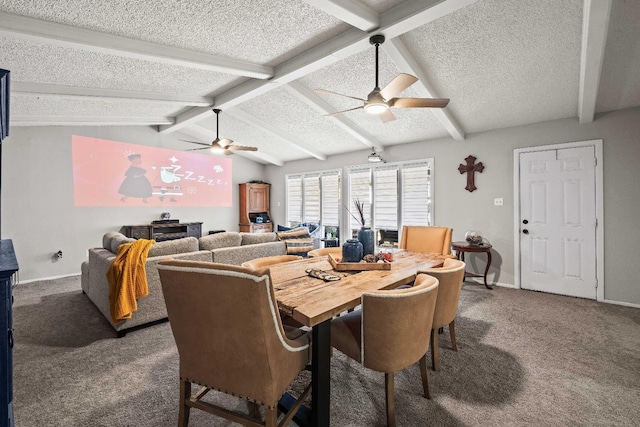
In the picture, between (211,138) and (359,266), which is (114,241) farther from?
(211,138)

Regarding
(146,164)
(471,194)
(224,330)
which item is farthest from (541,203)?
(146,164)

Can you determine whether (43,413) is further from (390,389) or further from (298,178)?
(298,178)

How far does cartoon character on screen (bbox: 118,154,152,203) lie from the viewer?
231 inches

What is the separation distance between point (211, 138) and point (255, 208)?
209 cm

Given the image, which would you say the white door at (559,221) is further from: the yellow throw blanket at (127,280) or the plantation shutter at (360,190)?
the yellow throw blanket at (127,280)

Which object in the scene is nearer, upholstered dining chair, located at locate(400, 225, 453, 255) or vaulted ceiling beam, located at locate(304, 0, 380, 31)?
A: vaulted ceiling beam, located at locate(304, 0, 380, 31)

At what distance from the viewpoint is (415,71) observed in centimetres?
325

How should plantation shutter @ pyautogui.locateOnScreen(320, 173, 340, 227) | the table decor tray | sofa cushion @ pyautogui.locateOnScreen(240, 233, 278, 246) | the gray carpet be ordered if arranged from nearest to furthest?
the gray carpet
the table decor tray
sofa cushion @ pyautogui.locateOnScreen(240, 233, 278, 246)
plantation shutter @ pyautogui.locateOnScreen(320, 173, 340, 227)

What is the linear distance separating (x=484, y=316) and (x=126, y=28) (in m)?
4.59

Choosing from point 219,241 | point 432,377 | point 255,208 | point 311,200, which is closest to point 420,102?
point 432,377

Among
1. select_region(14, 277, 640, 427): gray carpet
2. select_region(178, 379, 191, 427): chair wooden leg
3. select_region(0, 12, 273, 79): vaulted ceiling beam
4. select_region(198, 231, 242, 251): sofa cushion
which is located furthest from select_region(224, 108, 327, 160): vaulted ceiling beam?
select_region(178, 379, 191, 427): chair wooden leg

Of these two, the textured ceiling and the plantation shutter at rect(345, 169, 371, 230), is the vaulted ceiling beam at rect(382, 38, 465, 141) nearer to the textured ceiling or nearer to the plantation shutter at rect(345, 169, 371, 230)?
the textured ceiling

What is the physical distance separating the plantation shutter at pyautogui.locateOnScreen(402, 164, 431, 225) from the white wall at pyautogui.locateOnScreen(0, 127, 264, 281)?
221 inches

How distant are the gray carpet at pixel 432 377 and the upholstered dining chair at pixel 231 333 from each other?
1.83 ft
